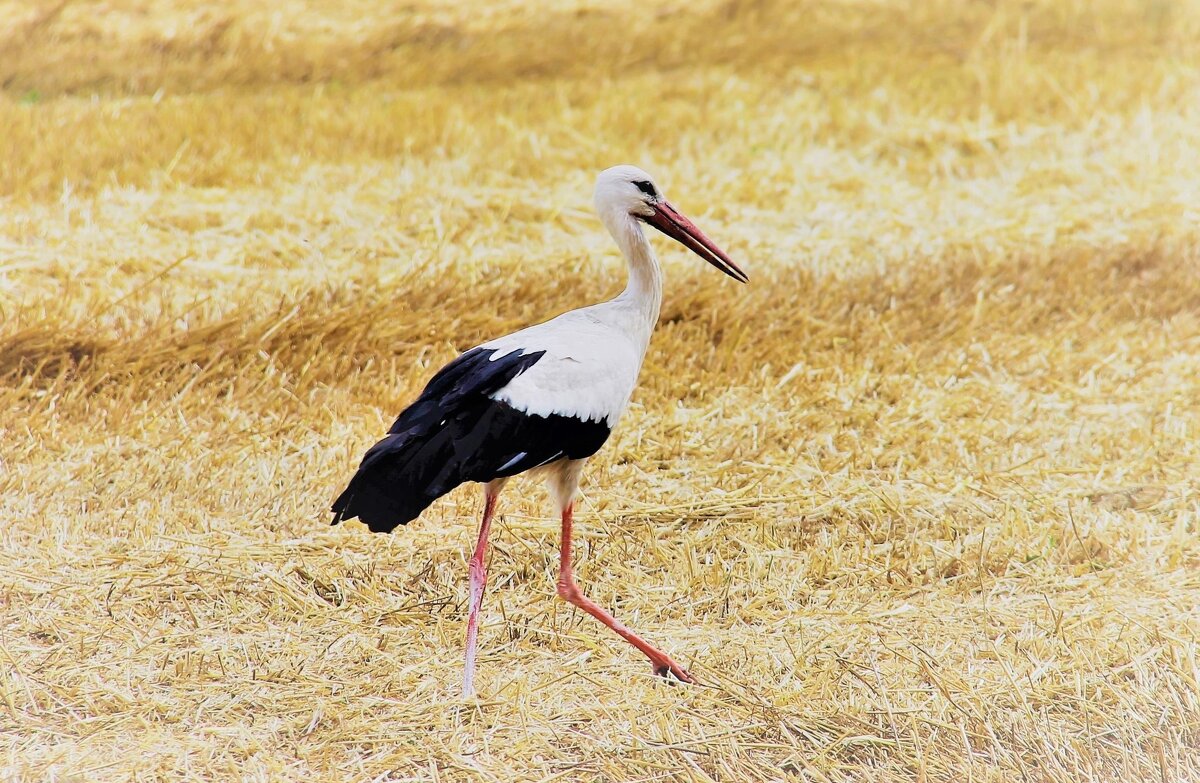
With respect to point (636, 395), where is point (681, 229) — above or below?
above

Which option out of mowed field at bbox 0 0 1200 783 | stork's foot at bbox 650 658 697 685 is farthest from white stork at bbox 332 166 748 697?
mowed field at bbox 0 0 1200 783

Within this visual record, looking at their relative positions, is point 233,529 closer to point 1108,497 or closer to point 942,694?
point 942,694

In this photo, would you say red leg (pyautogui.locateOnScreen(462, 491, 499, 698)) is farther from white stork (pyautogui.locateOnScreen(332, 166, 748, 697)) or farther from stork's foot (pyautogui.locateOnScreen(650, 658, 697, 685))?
stork's foot (pyautogui.locateOnScreen(650, 658, 697, 685))

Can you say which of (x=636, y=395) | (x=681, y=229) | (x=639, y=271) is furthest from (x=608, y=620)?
(x=636, y=395)

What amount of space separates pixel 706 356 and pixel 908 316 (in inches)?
49.5

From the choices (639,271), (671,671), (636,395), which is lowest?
(636,395)

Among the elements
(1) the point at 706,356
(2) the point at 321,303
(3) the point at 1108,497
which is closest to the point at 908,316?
(1) the point at 706,356

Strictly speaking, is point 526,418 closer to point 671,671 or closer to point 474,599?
point 474,599

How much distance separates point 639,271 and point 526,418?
30.8 inches

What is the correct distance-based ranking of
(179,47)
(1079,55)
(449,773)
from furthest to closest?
1. (1079,55)
2. (179,47)
3. (449,773)

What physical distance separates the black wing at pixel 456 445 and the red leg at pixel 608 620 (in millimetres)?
344

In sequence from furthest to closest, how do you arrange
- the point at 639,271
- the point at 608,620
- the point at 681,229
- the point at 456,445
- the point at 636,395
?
the point at 636,395
the point at 681,229
the point at 639,271
the point at 608,620
the point at 456,445

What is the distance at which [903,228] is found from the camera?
7.65m

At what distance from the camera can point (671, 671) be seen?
→ 3586 mm
